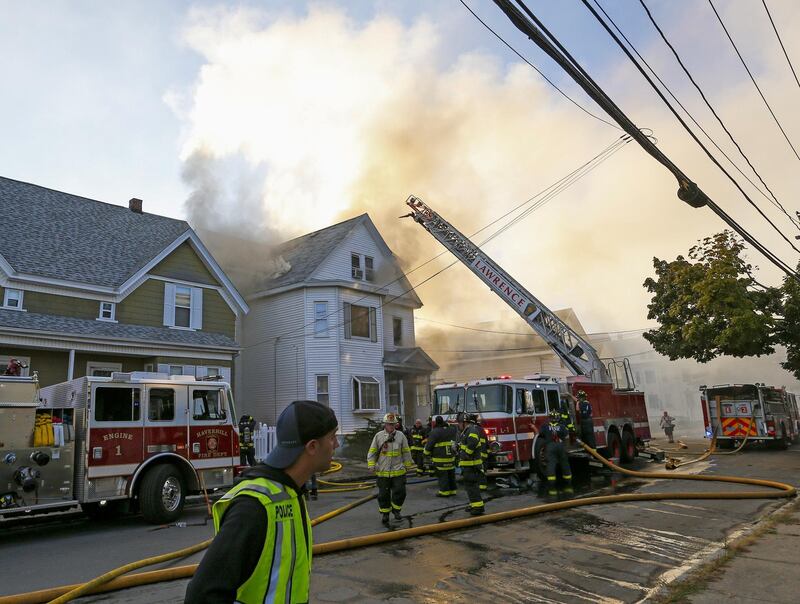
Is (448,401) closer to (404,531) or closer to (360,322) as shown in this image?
(404,531)

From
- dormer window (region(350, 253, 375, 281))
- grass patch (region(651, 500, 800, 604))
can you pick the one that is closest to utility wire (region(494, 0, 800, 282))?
grass patch (region(651, 500, 800, 604))

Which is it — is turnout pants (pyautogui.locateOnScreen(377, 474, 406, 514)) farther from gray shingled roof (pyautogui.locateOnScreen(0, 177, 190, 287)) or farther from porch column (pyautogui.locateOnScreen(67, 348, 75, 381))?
gray shingled roof (pyautogui.locateOnScreen(0, 177, 190, 287))

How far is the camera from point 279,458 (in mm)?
2008

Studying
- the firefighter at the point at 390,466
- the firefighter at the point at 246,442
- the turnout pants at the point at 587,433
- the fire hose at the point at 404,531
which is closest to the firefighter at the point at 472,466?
the fire hose at the point at 404,531

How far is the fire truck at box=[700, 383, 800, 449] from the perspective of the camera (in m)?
20.9

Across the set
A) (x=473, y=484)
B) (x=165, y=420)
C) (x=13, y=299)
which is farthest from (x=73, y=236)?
(x=473, y=484)

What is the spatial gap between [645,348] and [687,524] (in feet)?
248

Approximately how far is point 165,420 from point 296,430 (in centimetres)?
886

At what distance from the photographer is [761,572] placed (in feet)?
18.5

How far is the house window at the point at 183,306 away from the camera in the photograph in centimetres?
1912

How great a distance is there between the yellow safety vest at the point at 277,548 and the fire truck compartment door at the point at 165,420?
8635 millimetres

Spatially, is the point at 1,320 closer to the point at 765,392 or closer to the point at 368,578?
the point at 368,578

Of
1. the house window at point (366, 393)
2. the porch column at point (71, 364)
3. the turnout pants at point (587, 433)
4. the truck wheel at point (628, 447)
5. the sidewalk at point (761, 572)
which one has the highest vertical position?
the porch column at point (71, 364)

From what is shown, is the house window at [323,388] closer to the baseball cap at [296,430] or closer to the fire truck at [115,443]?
the fire truck at [115,443]
